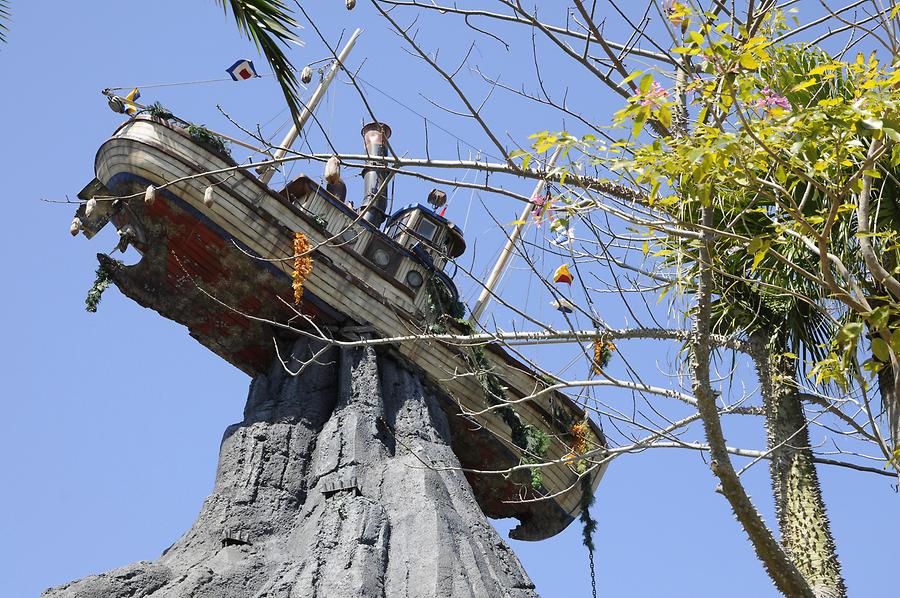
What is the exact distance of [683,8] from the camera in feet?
24.4

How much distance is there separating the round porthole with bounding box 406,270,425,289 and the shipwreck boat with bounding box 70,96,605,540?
0.11 meters

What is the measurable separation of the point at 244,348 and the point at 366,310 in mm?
1837

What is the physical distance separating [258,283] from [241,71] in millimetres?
4930

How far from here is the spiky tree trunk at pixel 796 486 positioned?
27.6 feet

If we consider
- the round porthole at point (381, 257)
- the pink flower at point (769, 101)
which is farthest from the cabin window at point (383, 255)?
the pink flower at point (769, 101)

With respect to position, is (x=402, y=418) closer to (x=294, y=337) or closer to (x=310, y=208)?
(x=294, y=337)

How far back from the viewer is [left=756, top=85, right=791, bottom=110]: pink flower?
766 centimetres

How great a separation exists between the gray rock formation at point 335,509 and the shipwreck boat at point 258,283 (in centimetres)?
56

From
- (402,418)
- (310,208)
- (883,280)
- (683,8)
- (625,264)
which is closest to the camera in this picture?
(883,280)

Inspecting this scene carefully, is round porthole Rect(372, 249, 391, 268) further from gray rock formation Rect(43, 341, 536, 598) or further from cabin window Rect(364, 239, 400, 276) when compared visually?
gray rock formation Rect(43, 341, 536, 598)

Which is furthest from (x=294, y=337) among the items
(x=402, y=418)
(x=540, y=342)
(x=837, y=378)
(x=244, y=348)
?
(x=837, y=378)

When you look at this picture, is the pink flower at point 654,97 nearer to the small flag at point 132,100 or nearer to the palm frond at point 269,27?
the palm frond at point 269,27

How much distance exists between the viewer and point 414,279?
17953 mm

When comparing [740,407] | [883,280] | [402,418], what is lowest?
[883,280]
